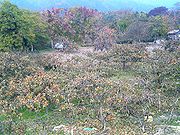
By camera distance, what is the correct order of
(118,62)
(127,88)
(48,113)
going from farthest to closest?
(118,62), (127,88), (48,113)

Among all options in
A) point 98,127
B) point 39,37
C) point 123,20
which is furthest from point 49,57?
point 123,20

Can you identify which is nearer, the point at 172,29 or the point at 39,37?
the point at 39,37

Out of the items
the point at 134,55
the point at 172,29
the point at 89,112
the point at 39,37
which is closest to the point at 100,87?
the point at 89,112

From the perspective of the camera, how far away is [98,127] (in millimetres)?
15773

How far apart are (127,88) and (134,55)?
7288 millimetres

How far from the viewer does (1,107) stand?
55.9ft

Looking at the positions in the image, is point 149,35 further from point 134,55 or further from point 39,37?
point 134,55

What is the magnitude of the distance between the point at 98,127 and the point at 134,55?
1145 centimetres

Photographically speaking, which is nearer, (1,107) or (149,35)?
(1,107)

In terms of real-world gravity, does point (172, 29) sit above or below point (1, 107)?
above

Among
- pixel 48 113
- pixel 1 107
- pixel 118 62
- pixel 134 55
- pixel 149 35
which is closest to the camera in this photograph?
pixel 1 107

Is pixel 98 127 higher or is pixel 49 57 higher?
pixel 49 57

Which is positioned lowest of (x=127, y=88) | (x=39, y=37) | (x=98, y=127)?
(x=98, y=127)

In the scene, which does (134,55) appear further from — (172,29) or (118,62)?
(172,29)
